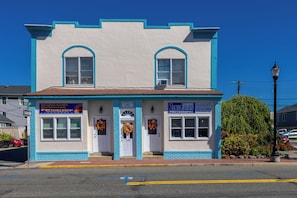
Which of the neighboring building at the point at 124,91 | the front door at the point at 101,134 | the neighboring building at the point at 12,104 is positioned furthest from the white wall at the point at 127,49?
the neighboring building at the point at 12,104

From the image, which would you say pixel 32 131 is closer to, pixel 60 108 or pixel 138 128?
pixel 60 108

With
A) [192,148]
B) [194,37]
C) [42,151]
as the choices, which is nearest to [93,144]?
[42,151]

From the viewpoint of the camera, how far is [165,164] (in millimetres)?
13180

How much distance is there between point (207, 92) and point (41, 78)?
936 centimetres

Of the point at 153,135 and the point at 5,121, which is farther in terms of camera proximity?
the point at 5,121

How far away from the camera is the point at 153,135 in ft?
52.0

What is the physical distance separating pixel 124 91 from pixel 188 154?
197 inches

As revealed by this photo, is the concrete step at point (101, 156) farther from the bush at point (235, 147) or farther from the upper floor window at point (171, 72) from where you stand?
the bush at point (235, 147)

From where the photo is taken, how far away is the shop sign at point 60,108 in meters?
15.1

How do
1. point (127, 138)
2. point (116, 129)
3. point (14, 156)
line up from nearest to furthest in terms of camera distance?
point (116, 129) < point (127, 138) < point (14, 156)

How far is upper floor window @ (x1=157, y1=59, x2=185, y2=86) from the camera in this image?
16047mm

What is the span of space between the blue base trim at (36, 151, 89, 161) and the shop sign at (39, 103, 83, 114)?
224 centimetres

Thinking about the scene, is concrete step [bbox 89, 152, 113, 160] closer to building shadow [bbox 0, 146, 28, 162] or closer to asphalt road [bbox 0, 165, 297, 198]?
asphalt road [bbox 0, 165, 297, 198]

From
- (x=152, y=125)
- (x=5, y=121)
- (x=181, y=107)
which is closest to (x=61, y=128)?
(x=152, y=125)
